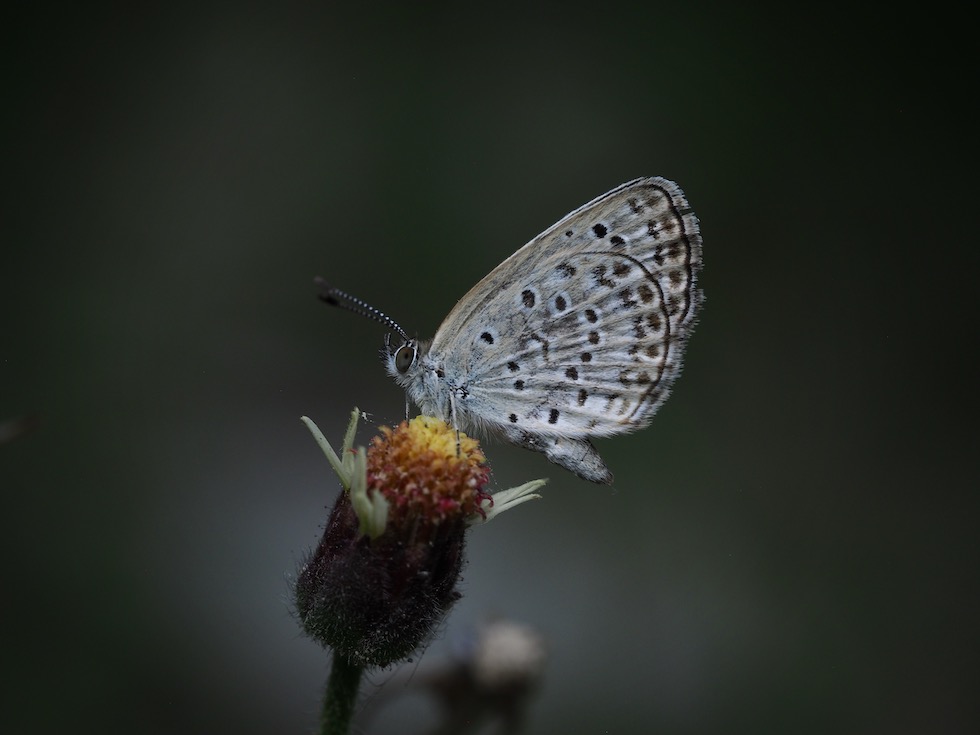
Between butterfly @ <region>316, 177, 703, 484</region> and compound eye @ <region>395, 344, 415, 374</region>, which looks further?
compound eye @ <region>395, 344, 415, 374</region>

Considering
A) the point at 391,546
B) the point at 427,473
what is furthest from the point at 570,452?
the point at 391,546

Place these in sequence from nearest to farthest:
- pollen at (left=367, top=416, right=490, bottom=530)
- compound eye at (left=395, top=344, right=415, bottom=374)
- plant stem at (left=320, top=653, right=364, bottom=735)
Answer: plant stem at (left=320, top=653, right=364, bottom=735)
pollen at (left=367, top=416, right=490, bottom=530)
compound eye at (left=395, top=344, right=415, bottom=374)

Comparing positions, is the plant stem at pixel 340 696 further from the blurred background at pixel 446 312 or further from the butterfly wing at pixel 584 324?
the blurred background at pixel 446 312

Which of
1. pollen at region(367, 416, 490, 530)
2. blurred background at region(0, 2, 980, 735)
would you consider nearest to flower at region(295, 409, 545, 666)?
pollen at region(367, 416, 490, 530)

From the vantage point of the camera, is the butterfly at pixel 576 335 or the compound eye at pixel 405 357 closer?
the butterfly at pixel 576 335

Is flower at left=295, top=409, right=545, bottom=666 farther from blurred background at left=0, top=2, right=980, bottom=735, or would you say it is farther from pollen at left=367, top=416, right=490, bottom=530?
blurred background at left=0, top=2, right=980, bottom=735

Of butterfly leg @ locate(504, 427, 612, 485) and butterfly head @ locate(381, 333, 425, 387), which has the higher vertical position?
butterfly head @ locate(381, 333, 425, 387)

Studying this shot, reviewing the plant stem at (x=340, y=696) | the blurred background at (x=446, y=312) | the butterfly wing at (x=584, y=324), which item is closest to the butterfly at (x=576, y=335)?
the butterfly wing at (x=584, y=324)
